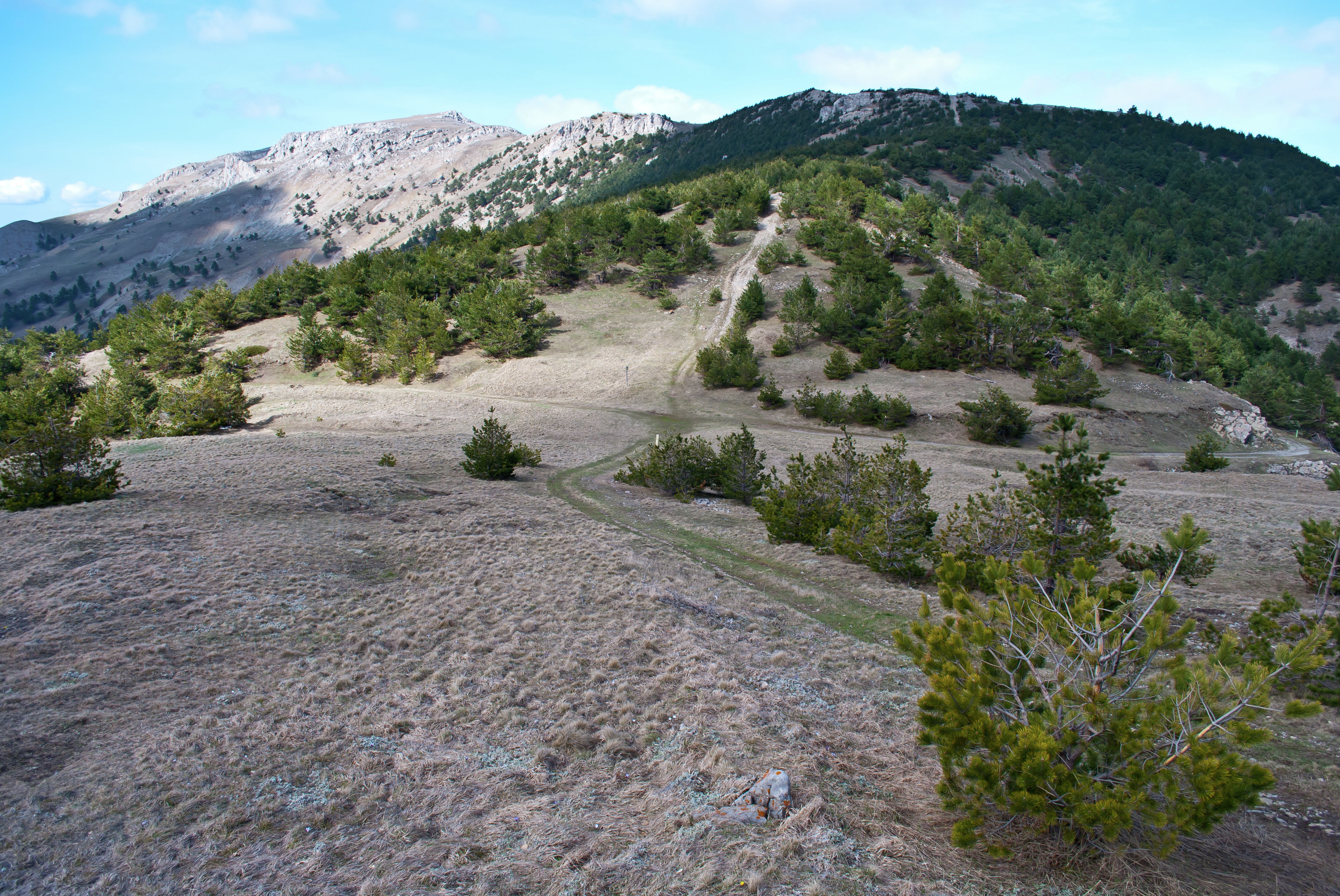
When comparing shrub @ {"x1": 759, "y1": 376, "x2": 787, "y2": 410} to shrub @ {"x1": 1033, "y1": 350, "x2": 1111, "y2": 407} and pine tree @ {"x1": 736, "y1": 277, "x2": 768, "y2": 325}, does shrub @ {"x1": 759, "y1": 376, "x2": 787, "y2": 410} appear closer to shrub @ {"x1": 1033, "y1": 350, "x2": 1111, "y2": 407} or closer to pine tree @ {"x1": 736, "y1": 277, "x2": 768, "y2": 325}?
pine tree @ {"x1": 736, "y1": 277, "x2": 768, "y2": 325}

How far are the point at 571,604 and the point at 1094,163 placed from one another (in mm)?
134412

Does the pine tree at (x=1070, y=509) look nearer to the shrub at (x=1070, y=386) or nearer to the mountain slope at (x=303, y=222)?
the shrub at (x=1070, y=386)

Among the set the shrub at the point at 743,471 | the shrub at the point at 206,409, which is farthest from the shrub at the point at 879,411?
the shrub at the point at 206,409

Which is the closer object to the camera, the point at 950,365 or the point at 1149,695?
the point at 1149,695

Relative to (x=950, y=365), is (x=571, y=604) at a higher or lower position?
lower

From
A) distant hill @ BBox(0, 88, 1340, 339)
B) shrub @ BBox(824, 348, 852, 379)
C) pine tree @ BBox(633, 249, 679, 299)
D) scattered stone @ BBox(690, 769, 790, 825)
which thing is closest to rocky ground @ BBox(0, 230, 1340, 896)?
scattered stone @ BBox(690, 769, 790, 825)

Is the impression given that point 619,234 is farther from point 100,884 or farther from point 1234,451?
point 100,884

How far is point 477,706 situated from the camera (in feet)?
19.2

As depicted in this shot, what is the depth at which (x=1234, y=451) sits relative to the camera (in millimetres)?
30969

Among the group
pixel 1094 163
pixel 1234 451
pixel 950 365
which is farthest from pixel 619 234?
pixel 1094 163

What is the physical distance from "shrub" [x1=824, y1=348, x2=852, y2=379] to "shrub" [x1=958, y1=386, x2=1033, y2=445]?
8657 millimetres

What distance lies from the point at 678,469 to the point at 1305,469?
92.3 feet

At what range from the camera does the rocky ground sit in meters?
3.73

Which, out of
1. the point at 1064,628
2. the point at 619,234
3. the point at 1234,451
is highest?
the point at 619,234
